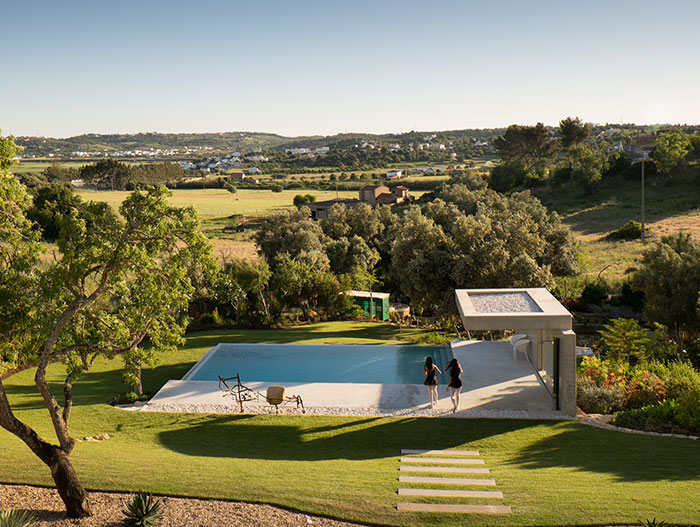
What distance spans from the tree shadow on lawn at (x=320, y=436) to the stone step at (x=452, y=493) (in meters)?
2.13

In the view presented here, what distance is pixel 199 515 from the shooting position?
7191 millimetres

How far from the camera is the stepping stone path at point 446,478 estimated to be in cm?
733

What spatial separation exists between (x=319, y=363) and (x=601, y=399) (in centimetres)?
839

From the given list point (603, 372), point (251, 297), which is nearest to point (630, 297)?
point (603, 372)

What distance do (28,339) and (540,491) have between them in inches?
311

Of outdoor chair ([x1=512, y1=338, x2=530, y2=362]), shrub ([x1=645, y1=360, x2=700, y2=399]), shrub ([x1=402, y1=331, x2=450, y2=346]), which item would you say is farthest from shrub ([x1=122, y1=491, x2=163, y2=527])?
shrub ([x1=402, y1=331, x2=450, y2=346])

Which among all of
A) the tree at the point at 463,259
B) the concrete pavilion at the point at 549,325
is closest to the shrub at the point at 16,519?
the concrete pavilion at the point at 549,325

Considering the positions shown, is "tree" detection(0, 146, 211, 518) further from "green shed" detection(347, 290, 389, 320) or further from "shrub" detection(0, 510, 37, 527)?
"green shed" detection(347, 290, 389, 320)

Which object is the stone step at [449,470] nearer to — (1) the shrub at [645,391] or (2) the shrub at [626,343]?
(1) the shrub at [645,391]

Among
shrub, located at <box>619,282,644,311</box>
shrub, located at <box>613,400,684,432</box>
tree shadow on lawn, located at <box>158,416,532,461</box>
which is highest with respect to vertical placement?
shrub, located at <box>613,400,684,432</box>

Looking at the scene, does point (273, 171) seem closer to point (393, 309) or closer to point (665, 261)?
point (393, 309)

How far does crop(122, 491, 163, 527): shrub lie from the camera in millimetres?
6805

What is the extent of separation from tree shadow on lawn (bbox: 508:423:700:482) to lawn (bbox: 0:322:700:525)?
0.02 m

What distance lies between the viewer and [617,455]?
31.1 feet
